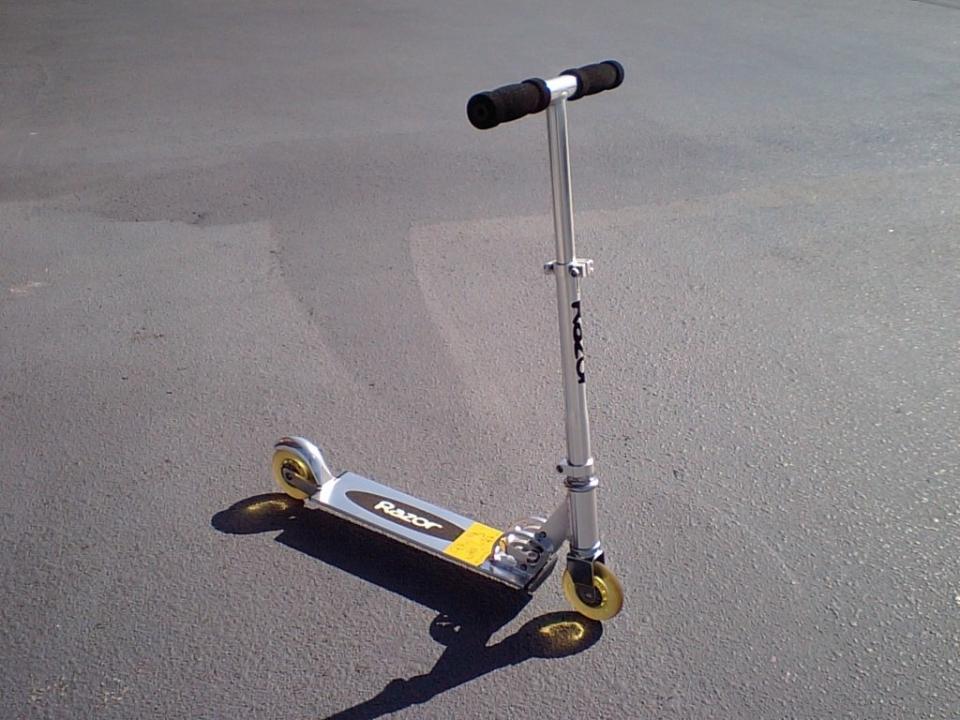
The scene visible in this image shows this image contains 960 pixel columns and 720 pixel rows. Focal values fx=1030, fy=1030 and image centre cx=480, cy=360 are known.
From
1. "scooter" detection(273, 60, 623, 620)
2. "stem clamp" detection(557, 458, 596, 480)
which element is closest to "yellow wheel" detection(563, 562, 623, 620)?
"scooter" detection(273, 60, 623, 620)

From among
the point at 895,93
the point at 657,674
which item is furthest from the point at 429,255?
the point at 895,93

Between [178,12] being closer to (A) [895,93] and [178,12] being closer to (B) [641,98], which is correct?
(B) [641,98]

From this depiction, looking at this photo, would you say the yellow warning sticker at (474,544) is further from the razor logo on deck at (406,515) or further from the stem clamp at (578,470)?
the stem clamp at (578,470)

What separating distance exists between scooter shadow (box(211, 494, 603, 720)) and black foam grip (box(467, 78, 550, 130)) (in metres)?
1.55

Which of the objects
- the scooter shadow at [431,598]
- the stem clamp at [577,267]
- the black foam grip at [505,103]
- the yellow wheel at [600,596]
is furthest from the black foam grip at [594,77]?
the scooter shadow at [431,598]

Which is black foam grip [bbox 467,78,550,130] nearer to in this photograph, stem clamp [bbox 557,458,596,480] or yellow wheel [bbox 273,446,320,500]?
stem clamp [bbox 557,458,596,480]

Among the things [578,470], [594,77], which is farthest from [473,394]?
[594,77]

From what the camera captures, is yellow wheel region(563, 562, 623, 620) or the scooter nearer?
the scooter

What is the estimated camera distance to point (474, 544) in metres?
3.40

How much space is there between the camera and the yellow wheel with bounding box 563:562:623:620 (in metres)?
3.08

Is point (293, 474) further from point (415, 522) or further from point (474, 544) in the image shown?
point (474, 544)

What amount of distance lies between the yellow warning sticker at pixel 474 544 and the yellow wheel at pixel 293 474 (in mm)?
611

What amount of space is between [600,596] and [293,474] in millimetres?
1269

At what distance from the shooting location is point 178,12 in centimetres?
1368
